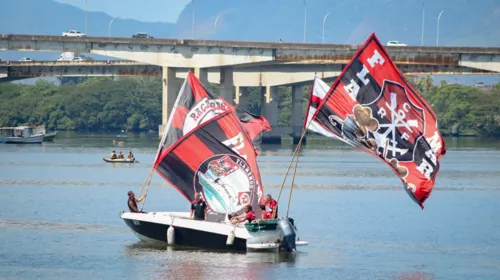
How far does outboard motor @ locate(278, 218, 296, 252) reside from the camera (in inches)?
1531

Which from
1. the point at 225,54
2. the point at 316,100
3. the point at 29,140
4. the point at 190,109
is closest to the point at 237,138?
the point at 190,109

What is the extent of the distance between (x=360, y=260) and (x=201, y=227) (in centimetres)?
550

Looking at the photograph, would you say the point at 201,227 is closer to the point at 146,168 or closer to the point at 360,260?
the point at 360,260

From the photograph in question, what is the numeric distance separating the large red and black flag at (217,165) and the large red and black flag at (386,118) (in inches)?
279

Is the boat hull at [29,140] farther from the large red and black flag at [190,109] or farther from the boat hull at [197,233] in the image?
the large red and black flag at [190,109]

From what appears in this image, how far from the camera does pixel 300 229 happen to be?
4909 centimetres

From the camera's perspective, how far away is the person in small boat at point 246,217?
39.5 metres

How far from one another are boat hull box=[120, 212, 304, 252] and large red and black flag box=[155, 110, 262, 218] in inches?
49.6

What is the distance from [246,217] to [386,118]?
7.72 m

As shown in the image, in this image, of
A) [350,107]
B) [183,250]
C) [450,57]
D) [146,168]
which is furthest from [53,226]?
[450,57]

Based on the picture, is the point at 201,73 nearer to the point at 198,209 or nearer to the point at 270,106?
the point at 270,106

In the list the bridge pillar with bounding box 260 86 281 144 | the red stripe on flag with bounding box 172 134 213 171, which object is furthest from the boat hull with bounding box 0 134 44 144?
the red stripe on flag with bounding box 172 134 213 171

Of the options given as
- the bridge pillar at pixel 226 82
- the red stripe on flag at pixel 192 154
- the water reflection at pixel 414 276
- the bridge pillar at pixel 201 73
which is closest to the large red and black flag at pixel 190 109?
the red stripe on flag at pixel 192 154

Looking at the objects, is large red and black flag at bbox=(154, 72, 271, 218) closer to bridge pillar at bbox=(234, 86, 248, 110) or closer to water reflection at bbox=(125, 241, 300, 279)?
water reflection at bbox=(125, 241, 300, 279)
